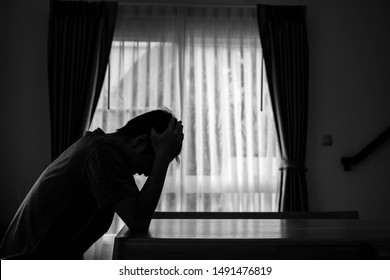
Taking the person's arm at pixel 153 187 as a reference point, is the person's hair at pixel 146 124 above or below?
above

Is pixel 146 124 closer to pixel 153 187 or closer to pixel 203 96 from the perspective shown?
pixel 153 187

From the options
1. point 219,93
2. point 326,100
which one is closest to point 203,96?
point 219,93

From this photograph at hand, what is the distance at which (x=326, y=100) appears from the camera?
3740mm

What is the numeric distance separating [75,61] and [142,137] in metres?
2.48

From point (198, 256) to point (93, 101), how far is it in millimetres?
2763

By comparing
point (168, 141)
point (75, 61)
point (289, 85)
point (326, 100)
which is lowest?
point (168, 141)

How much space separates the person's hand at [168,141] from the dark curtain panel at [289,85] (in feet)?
7.56

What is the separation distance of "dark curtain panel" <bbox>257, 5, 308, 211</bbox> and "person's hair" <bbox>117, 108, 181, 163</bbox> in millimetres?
2312

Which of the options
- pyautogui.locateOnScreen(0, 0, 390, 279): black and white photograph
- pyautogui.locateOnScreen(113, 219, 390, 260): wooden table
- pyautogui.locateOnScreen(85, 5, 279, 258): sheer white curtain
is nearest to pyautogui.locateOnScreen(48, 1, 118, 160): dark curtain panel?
pyautogui.locateOnScreen(0, 0, 390, 279): black and white photograph

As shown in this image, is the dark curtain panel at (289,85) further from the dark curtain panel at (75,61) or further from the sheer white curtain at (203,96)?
the dark curtain panel at (75,61)

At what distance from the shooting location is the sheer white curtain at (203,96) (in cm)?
355

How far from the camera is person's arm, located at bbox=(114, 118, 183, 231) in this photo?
3.60ft

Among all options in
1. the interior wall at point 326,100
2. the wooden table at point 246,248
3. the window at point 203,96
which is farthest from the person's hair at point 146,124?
Answer: the interior wall at point 326,100

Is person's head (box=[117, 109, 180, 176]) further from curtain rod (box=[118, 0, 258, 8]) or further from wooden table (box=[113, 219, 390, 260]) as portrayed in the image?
curtain rod (box=[118, 0, 258, 8])
